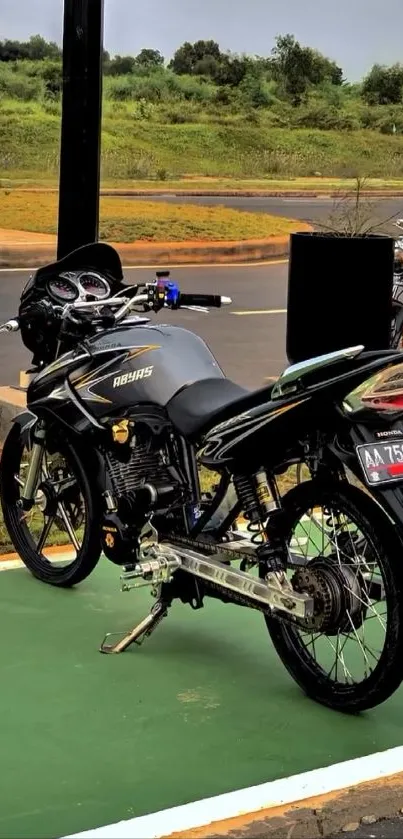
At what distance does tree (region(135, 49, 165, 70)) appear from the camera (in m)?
7.76

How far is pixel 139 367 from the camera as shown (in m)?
4.57

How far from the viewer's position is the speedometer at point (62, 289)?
4988mm

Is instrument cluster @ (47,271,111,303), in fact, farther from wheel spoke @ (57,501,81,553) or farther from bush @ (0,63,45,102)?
bush @ (0,63,45,102)

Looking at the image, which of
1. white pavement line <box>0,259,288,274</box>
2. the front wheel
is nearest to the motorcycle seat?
the front wheel

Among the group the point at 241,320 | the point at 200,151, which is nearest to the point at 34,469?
the point at 200,151

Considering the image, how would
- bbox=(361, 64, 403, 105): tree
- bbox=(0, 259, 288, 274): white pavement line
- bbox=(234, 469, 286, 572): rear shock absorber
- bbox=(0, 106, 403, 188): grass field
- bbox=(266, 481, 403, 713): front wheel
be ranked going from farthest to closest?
1. bbox=(0, 259, 288, 274): white pavement line
2. bbox=(361, 64, 403, 105): tree
3. bbox=(0, 106, 403, 188): grass field
4. bbox=(234, 469, 286, 572): rear shock absorber
5. bbox=(266, 481, 403, 713): front wheel

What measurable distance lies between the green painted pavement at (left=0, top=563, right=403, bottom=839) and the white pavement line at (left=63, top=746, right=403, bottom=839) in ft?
0.20

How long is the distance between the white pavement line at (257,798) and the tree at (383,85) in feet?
18.4

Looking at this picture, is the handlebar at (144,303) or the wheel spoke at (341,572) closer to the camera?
the wheel spoke at (341,572)

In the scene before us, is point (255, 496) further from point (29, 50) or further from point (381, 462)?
point (29, 50)

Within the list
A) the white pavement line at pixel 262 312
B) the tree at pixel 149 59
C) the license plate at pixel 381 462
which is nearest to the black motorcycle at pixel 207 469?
the license plate at pixel 381 462

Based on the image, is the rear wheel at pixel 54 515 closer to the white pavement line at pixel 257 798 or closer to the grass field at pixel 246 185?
the white pavement line at pixel 257 798

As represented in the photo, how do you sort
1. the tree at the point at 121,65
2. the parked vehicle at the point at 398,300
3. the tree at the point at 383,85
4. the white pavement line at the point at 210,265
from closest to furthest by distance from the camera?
the tree at the point at 121,65 → the tree at the point at 383,85 → the white pavement line at the point at 210,265 → the parked vehicle at the point at 398,300

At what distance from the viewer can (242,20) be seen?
317 inches
